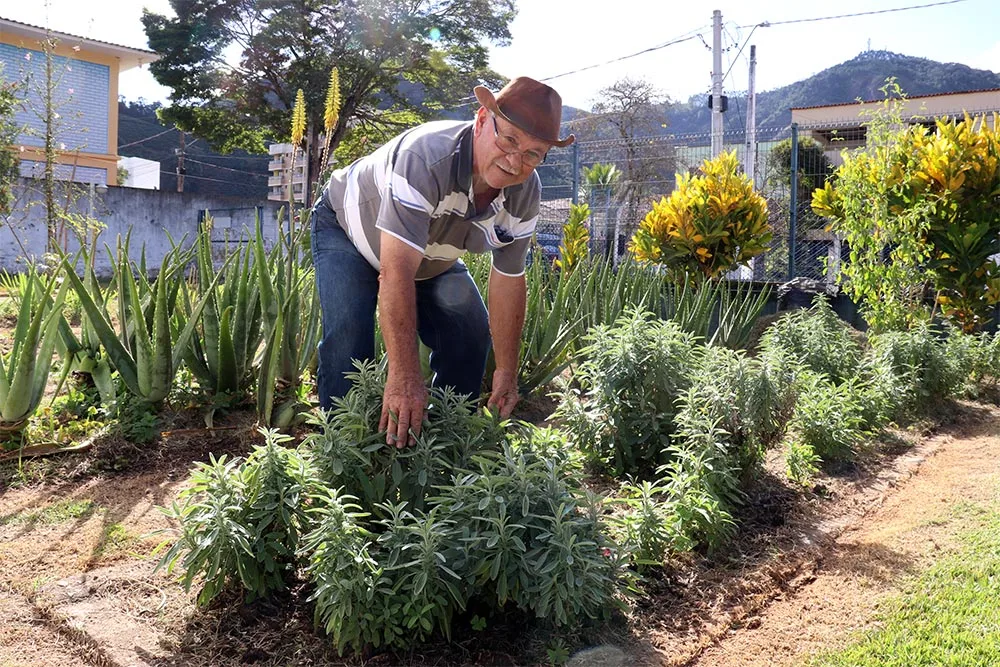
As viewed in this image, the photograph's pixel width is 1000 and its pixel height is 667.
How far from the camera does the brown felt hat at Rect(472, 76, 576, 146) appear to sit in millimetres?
2139

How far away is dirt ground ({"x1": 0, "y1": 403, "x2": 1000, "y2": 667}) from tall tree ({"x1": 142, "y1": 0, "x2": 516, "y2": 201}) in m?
19.9

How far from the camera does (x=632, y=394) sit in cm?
313

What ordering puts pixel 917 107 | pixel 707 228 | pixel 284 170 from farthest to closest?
pixel 917 107, pixel 707 228, pixel 284 170

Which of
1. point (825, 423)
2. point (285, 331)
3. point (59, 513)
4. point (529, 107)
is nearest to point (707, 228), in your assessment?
point (825, 423)

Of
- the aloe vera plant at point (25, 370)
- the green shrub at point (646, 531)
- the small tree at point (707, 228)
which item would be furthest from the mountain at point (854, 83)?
the green shrub at point (646, 531)

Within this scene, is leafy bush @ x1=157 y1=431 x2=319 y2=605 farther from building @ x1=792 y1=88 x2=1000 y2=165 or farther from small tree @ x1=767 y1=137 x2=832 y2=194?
building @ x1=792 y1=88 x2=1000 y2=165

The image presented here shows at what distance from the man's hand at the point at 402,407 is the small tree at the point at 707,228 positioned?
4.90 meters

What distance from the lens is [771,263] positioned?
10305 mm

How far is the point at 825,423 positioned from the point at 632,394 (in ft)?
3.24

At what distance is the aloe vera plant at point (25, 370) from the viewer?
3100 millimetres

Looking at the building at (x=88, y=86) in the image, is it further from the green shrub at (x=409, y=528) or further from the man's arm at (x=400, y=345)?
the green shrub at (x=409, y=528)

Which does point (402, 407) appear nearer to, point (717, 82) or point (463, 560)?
A: point (463, 560)

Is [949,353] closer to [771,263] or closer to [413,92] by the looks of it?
[771,263]

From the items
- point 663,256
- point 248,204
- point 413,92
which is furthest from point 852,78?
point 663,256
